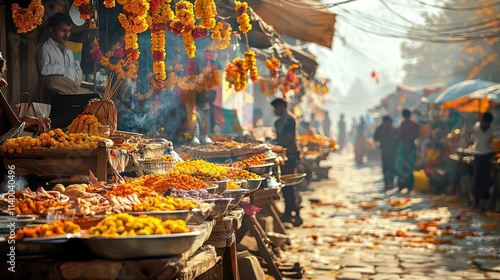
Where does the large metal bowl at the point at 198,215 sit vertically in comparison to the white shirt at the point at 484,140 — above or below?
below

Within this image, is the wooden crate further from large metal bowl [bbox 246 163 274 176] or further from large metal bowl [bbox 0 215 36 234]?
large metal bowl [bbox 246 163 274 176]

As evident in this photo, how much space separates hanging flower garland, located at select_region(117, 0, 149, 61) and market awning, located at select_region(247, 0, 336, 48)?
4.66 meters

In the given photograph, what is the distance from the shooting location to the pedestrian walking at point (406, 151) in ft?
70.8

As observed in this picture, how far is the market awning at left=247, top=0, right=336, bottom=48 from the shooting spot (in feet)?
48.1

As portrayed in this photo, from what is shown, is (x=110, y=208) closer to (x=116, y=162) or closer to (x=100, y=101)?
(x=116, y=162)

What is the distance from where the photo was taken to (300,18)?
15195 mm

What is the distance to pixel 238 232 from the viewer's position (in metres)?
9.45

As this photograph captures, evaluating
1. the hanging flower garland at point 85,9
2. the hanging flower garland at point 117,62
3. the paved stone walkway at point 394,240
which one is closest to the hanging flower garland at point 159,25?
the hanging flower garland at point 85,9

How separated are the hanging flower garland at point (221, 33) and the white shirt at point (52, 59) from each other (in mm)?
2376

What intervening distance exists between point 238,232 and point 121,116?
9.21ft

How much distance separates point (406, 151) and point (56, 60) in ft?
47.4

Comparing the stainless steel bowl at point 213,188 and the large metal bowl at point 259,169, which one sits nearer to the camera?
the stainless steel bowl at point 213,188

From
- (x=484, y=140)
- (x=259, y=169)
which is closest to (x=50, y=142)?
(x=259, y=169)

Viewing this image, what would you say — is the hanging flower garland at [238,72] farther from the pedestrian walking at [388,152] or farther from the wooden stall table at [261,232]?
the pedestrian walking at [388,152]
